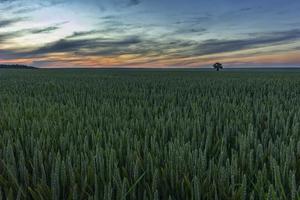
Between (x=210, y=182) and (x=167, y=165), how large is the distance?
11.6 inches

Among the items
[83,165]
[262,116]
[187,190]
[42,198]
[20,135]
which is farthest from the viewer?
[262,116]

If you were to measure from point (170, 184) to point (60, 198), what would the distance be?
54 cm

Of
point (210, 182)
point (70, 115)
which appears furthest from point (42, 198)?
point (70, 115)

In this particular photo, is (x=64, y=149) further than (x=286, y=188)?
Yes

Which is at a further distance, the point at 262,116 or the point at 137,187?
the point at 262,116

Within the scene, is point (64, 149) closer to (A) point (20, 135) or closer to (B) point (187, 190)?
(A) point (20, 135)

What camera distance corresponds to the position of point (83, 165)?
1926mm

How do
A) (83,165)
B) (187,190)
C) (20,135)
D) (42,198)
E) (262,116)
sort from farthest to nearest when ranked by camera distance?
(262,116)
(20,135)
(83,165)
(187,190)
(42,198)

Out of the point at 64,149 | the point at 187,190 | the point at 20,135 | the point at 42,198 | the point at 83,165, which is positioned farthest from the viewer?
the point at 20,135

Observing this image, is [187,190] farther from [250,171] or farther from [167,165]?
[250,171]

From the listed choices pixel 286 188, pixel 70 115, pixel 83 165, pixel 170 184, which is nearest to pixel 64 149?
pixel 83 165

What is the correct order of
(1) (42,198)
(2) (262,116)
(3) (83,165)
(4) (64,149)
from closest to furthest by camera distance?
1. (1) (42,198)
2. (3) (83,165)
3. (4) (64,149)
4. (2) (262,116)

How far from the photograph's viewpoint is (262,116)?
414cm

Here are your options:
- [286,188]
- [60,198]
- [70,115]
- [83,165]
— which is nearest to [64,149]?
[83,165]
